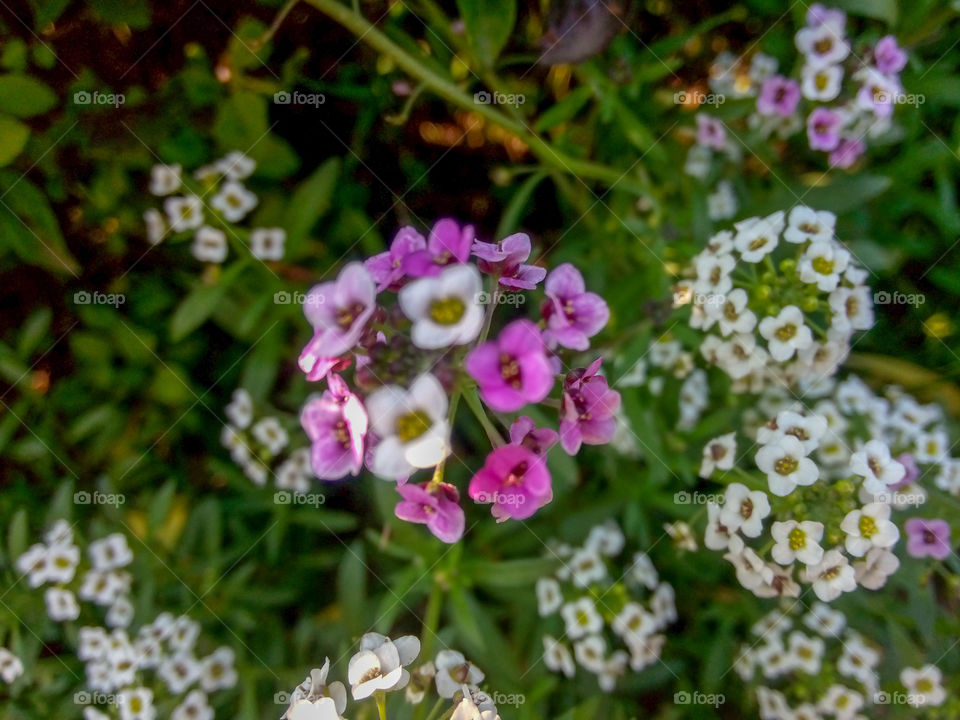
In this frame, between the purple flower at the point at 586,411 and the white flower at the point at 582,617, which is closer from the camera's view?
the purple flower at the point at 586,411

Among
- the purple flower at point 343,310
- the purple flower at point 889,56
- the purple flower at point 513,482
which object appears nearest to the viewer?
the purple flower at point 343,310

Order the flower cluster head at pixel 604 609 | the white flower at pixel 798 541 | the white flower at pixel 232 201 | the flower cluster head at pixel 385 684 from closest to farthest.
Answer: the flower cluster head at pixel 385 684, the white flower at pixel 798 541, the flower cluster head at pixel 604 609, the white flower at pixel 232 201

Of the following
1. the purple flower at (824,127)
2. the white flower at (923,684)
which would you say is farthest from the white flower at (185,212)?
the white flower at (923,684)

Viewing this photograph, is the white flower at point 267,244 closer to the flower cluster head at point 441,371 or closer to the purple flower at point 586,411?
the flower cluster head at point 441,371

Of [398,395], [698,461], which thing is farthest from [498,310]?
[398,395]

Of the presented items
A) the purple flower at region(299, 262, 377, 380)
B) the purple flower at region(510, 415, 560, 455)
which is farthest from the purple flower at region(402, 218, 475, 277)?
the purple flower at region(510, 415, 560, 455)
